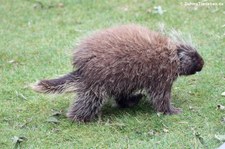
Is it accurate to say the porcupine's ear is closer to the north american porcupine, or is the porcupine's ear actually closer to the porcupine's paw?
the north american porcupine

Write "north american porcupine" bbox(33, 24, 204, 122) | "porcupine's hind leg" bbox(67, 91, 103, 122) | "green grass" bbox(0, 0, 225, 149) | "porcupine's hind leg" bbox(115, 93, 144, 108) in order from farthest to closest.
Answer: "porcupine's hind leg" bbox(115, 93, 144, 108), "porcupine's hind leg" bbox(67, 91, 103, 122), "north american porcupine" bbox(33, 24, 204, 122), "green grass" bbox(0, 0, 225, 149)

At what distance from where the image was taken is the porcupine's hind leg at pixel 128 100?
586 centimetres

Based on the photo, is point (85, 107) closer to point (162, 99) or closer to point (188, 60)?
point (162, 99)

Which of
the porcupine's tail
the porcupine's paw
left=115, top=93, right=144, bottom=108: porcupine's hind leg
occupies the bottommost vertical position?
the porcupine's paw

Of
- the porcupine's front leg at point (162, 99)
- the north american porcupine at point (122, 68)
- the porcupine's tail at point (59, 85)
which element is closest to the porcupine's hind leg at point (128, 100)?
the north american porcupine at point (122, 68)

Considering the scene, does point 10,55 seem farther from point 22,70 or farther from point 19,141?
point 19,141

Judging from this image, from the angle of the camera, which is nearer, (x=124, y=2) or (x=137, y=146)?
(x=137, y=146)

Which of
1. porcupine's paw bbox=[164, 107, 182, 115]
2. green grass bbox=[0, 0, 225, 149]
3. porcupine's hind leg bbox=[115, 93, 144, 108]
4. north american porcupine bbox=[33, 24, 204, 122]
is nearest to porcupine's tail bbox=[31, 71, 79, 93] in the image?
north american porcupine bbox=[33, 24, 204, 122]

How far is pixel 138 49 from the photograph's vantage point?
5.56 metres

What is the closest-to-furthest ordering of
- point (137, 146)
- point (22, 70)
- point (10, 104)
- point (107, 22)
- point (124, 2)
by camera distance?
point (137, 146)
point (10, 104)
point (22, 70)
point (107, 22)
point (124, 2)

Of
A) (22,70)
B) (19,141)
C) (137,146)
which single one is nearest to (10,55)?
(22,70)

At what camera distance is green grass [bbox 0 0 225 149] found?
5.30m

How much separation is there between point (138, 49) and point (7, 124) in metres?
1.59

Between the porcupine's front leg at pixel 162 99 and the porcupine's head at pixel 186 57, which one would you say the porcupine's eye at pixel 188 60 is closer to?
the porcupine's head at pixel 186 57
